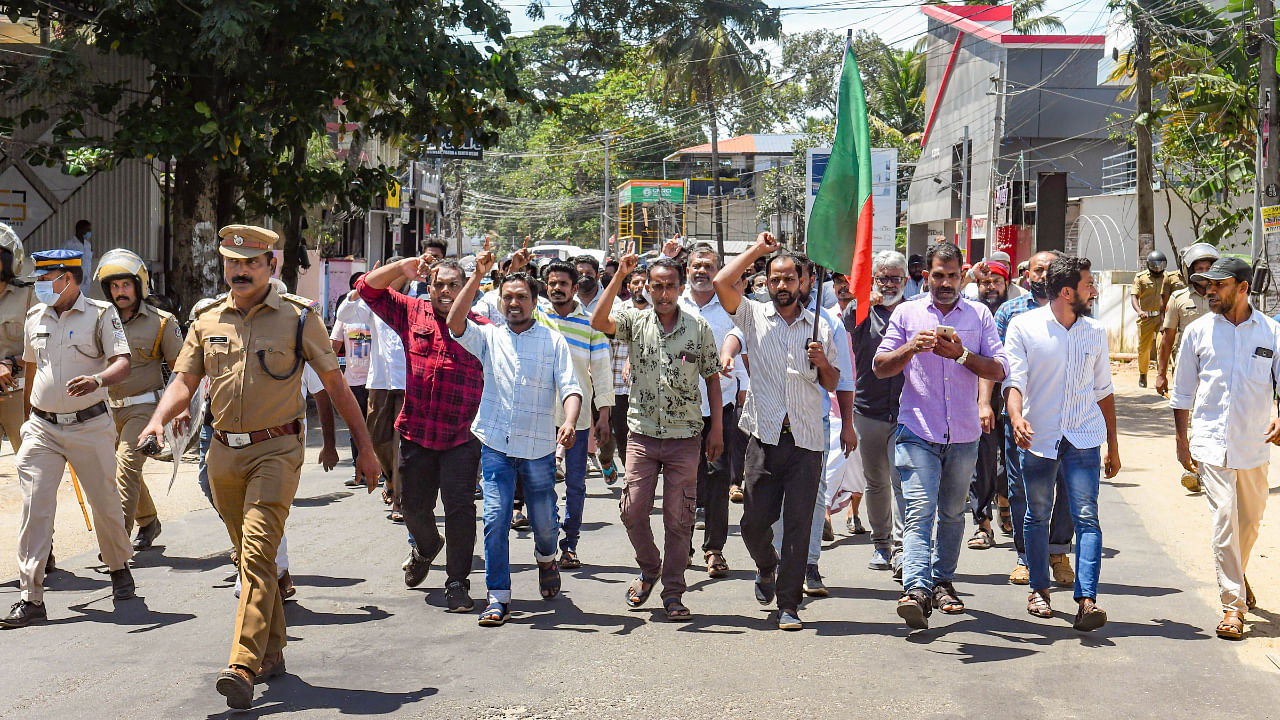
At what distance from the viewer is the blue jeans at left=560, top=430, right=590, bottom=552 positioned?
26.9ft

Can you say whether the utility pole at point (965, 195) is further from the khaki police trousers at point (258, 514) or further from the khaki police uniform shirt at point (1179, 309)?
the khaki police trousers at point (258, 514)

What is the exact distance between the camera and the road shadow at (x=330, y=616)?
6.75m

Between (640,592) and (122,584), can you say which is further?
(122,584)

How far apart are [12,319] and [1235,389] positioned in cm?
709

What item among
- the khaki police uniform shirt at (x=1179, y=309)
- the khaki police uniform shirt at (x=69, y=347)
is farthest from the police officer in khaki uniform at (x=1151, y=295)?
the khaki police uniform shirt at (x=69, y=347)

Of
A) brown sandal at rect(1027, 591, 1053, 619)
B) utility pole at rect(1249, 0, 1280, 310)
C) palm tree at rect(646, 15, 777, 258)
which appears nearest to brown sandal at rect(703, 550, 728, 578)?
brown sandal at rect(1027, 591, 1053, 619)

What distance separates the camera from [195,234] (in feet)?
48.8

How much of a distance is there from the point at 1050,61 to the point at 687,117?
2005 centimetres

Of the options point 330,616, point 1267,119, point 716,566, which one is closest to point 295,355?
point 330,616

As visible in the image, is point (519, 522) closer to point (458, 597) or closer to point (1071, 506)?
point (458, 597)

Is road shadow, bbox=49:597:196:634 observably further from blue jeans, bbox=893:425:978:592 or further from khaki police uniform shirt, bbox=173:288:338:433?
blue jeans, bbox=893:425:978:592

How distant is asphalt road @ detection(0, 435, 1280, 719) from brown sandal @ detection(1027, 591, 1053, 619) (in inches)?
2.1

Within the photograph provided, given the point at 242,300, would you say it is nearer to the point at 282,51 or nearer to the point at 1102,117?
the point at 282,51

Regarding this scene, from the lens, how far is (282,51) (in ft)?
45.3
